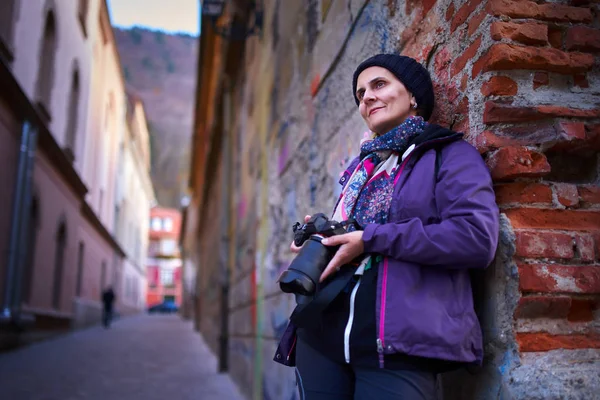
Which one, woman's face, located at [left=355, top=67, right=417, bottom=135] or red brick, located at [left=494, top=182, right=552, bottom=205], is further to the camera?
woman's face, located at [left=355, top=67, right=417, bottom=135]

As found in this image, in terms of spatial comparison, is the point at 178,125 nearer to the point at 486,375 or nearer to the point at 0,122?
the point at 0,122

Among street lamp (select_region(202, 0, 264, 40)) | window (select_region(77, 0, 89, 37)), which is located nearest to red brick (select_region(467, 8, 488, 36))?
street lamp (select_region(202, 0, 264, 40))

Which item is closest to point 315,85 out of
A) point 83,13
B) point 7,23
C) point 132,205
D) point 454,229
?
point 454,229

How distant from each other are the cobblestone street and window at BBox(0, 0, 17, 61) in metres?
4.79

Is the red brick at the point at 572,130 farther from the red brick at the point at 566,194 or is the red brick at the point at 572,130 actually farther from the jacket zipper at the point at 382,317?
the jacket zipper at the point at 382,317

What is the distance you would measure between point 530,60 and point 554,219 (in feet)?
1.46

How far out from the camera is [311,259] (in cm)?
159

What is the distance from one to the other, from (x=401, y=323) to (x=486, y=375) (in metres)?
0.32

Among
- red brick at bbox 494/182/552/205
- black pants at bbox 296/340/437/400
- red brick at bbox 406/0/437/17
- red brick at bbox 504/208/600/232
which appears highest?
red brick at bbox 406/0/437/17

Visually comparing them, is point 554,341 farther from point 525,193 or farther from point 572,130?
point 572,130

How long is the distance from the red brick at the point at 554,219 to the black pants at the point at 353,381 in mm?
465

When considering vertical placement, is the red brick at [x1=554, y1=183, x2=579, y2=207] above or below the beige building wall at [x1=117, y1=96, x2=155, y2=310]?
below

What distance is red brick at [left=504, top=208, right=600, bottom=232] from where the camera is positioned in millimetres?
1565

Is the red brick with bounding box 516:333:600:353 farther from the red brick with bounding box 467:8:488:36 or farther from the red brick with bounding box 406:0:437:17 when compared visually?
the red brick with bounding box 406:0:437:17
